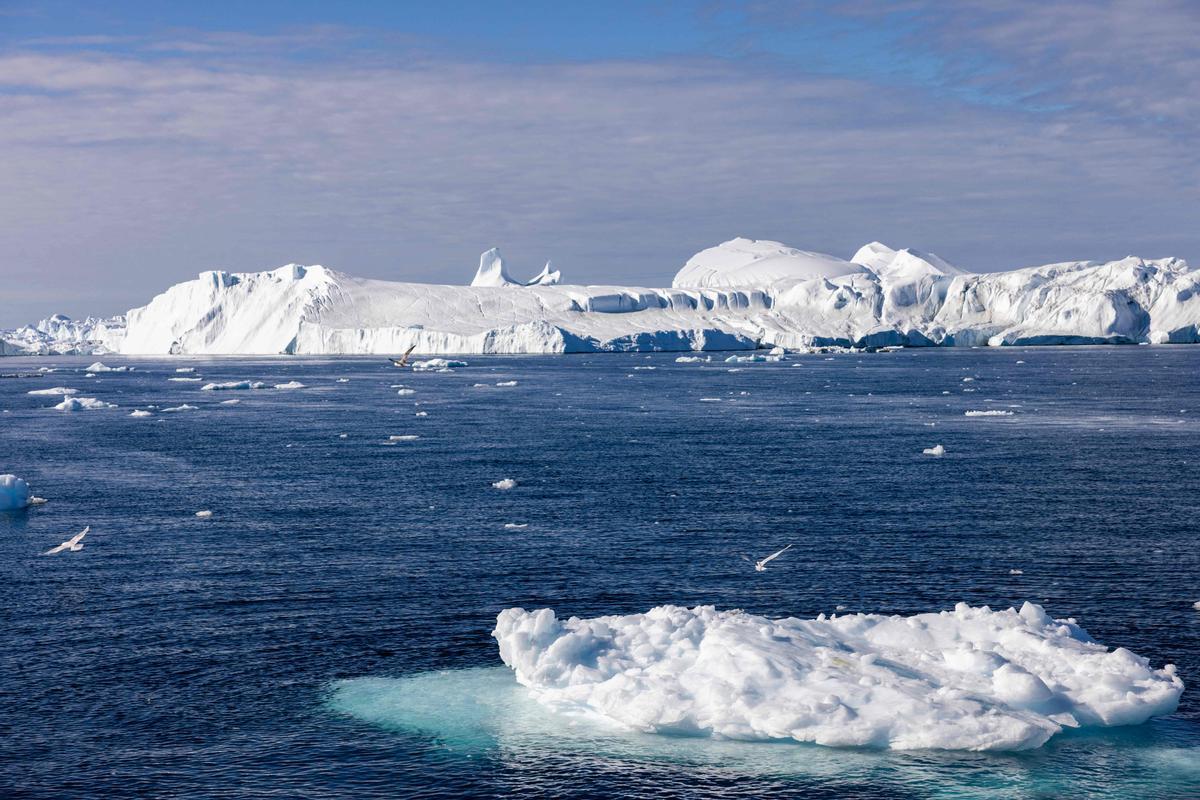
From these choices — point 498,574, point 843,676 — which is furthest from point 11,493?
point 843,676

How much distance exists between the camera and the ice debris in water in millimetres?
17375

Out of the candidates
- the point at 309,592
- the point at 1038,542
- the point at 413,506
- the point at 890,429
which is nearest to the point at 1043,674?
the point at 1038,542

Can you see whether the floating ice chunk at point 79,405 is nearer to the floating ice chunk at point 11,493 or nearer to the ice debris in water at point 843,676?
the floating ice chunk at point 11,493

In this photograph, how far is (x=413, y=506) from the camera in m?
38.2

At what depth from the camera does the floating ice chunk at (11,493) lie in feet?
123

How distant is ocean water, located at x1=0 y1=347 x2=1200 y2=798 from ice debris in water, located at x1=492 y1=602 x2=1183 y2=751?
41cm

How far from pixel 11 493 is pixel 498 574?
1917cm

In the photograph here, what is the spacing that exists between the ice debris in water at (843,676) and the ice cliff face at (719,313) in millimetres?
140218

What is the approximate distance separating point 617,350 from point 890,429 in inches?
4271

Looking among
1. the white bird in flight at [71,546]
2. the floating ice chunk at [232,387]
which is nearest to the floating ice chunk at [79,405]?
the floating ice chunk at [232,387]

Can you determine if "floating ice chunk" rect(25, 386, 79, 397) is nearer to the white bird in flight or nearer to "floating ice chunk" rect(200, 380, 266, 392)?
"floating ice chunk" rect(200, 380, 266, 392)

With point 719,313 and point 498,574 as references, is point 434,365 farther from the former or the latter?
point 498,574

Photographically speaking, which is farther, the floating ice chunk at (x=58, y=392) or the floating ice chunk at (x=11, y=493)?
the floating ice chunk at (x=58, y=392)

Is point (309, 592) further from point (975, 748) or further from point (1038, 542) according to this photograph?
point (1038, 542)
